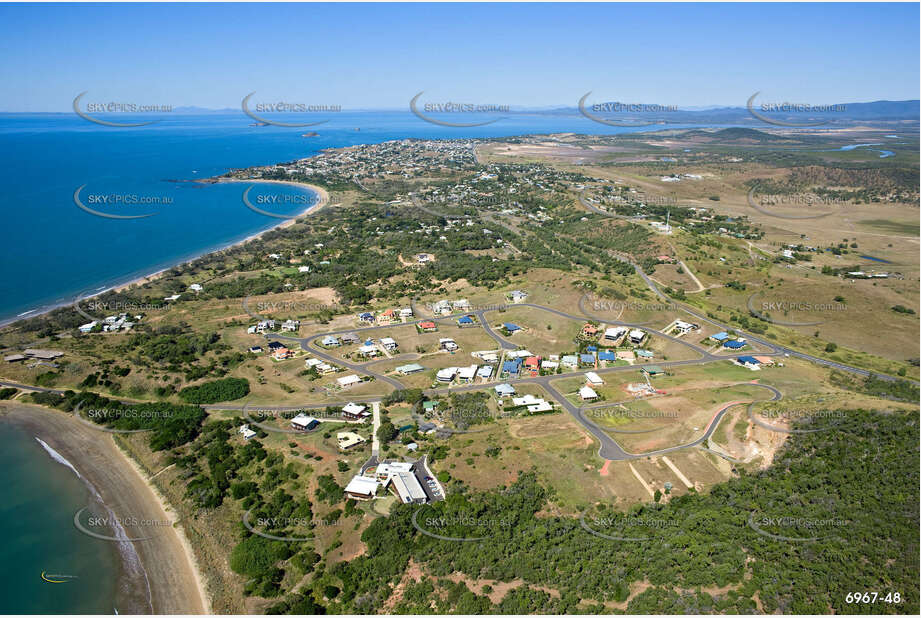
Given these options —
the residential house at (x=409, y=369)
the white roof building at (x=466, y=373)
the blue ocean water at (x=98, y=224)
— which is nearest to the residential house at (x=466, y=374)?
the white roof building at (x=466, y=373)

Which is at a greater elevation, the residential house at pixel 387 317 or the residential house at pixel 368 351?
the residential house at pixel 387 317

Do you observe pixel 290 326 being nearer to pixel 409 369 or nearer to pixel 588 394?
pixel 409 369

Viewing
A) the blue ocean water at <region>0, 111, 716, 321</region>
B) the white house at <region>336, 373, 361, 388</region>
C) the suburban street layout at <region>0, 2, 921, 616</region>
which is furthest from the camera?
the blue ocean water at <region>0, 111, 716, 321</region>

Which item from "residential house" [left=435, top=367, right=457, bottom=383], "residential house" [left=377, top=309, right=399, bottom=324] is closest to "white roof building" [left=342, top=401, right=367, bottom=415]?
"residential house" [left=435, top=367, right=457, bottom=383]

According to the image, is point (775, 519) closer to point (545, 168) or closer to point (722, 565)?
point (722, 565)

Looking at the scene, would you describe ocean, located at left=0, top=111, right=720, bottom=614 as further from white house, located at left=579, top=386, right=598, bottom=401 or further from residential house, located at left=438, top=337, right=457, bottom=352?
white house, located at left=579, top=386, right=598, bottom=401

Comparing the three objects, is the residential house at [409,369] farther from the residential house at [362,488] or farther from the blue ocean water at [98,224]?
the blue ocean water at [98,224]

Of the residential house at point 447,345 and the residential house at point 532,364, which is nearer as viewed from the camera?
the residential house at point 532,364

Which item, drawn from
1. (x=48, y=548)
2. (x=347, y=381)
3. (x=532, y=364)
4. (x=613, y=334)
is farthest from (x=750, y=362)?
(x=48, y=548)
